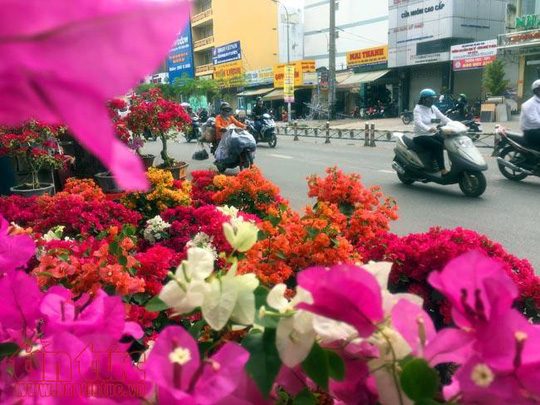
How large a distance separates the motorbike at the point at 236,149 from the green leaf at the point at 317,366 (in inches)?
307

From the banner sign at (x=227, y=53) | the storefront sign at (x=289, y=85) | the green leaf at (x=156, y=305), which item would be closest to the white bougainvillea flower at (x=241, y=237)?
the green leaf at (x=156, y=305)

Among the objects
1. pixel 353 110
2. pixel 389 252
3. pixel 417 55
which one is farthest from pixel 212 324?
pixel 353 110

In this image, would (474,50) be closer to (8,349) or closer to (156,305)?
(156,305)

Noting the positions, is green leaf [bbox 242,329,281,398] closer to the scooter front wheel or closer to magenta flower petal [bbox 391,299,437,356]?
magenta flower petal [bbox 391,299,437,356]

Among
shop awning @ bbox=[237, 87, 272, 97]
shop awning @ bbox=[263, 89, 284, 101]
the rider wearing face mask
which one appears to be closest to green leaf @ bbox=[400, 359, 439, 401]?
the rider wearing face mask

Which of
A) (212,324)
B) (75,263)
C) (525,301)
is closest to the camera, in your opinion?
(212,324)

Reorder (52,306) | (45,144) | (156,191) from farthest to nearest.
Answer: (45,144) → (156,191) → (52,306)

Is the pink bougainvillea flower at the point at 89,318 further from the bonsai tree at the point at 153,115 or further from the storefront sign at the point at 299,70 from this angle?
the storefront sign at the point at 299,70

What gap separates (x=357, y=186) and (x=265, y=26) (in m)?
42.4

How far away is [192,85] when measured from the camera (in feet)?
126

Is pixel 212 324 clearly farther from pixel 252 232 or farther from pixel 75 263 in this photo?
pixel 75 263

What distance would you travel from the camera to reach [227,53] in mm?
39094

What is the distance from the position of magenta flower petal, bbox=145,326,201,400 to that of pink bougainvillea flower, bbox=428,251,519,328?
0.27 metres

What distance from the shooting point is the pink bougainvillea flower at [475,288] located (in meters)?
0.51
